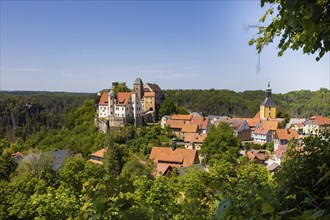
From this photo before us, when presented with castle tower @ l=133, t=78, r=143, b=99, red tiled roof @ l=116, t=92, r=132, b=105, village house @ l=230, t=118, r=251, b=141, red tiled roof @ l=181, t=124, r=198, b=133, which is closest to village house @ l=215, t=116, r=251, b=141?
village house @ l=230, t=118, r=251, b=141

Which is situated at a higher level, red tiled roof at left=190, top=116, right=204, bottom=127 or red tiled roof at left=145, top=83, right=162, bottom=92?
red tiled roof at left=145, top=83, right=162, bottom=92

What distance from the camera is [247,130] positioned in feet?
209

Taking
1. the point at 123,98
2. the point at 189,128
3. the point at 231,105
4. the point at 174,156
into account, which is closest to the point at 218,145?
the point at 174,156

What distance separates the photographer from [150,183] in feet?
54.0

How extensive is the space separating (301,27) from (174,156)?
112 feet

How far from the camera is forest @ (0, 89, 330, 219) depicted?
246cm

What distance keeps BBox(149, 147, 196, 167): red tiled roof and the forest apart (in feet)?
6.17

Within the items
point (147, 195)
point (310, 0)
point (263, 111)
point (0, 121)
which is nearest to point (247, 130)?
point (263, 111)

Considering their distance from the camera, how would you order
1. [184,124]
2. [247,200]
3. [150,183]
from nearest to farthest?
1. [247,200]
2. [150,183]
3. [184,124]

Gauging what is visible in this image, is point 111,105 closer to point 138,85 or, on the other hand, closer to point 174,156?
point 138,85

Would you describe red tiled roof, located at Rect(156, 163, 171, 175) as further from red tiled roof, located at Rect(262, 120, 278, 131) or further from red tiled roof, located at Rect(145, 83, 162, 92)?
red tiled roof, located at Rect(262, 120, 278, 131)

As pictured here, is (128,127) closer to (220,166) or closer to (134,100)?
(134,100)

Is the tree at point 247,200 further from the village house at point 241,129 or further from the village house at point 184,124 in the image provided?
the village house at point 241,129

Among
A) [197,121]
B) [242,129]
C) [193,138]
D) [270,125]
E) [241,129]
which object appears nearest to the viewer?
[193,138]
